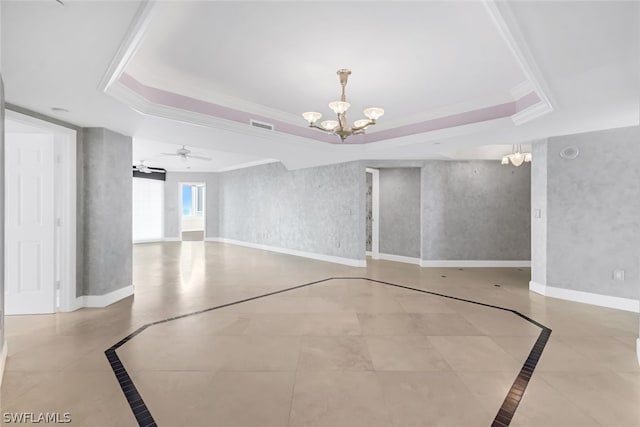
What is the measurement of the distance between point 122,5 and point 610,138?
5952 mm

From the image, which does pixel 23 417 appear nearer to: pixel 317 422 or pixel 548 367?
pixel 317 422

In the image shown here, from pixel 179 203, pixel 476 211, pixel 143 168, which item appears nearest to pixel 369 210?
pixel 476 211

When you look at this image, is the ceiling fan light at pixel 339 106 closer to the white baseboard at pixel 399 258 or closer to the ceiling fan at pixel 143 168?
the white baseboard at pixel 399 258

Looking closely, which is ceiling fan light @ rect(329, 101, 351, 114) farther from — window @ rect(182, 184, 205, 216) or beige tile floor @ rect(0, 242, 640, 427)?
window @ rect(182, 184, 205, 216)

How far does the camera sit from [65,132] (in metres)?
3.76

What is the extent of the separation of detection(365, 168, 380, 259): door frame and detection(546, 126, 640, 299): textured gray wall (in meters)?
4.07

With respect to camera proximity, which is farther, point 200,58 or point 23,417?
point 200,58

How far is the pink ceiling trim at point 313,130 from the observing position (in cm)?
346

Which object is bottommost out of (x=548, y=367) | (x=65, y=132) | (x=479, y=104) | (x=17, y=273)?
(x=548, y=367)

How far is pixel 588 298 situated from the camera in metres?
4.41

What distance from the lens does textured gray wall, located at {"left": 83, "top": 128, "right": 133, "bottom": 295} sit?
13.3 ft

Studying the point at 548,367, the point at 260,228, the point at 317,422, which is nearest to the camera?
the point at 317,422

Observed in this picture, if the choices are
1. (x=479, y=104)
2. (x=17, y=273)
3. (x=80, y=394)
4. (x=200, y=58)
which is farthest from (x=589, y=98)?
(x=17, y=273)

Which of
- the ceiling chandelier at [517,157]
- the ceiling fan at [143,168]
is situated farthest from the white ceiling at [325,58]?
the ceiling fan at [143,168]
